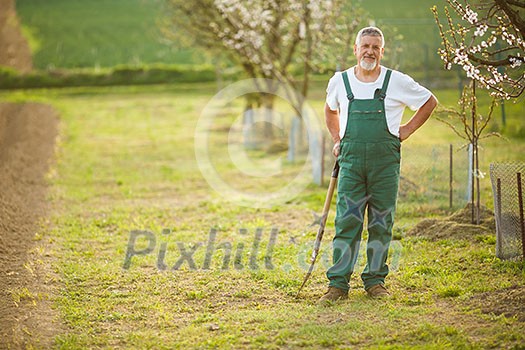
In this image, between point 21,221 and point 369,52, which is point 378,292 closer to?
point 369,52

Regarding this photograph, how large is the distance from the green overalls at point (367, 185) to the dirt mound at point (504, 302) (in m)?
0.85

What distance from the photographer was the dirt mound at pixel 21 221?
5.98 m

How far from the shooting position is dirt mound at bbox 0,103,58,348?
598cm

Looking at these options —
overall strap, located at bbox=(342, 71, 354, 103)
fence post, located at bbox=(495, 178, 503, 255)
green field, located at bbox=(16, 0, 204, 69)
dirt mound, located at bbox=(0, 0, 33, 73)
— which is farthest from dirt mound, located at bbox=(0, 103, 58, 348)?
green field, located at bbox=(16, 0, 204, 69)

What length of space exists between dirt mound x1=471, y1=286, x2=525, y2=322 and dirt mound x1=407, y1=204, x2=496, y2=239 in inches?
83.0

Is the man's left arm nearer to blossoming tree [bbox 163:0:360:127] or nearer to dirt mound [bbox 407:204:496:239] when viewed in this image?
dirt mound [bbox 407:204:496:239]

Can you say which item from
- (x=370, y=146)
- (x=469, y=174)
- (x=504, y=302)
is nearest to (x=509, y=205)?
(x=504, y=302)

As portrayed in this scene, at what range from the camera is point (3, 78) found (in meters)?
40.2

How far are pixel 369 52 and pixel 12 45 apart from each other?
44390mm

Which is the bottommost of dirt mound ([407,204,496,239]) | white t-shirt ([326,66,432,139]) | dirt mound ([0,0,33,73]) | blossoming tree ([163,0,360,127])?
dirt mound ([407,204,496,239])

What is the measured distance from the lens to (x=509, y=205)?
23.4 feet

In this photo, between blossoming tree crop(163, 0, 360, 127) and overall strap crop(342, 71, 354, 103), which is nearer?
overall strap crop(342, 71, 354, 103)

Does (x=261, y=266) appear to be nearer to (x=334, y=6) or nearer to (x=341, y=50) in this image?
(x=341, y=50)

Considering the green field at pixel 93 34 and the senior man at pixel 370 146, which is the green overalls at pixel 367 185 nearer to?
the senior man at pixel 370 146
